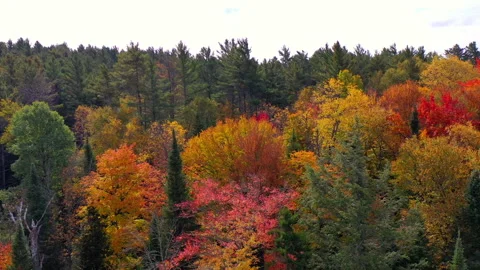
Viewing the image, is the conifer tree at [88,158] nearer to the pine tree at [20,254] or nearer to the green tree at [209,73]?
the pine tree at [20,254]

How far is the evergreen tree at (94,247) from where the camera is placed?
25203 millimetres

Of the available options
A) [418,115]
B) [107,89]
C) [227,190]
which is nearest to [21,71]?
[107,89]

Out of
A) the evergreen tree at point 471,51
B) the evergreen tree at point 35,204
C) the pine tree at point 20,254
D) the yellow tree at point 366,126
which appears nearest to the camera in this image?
the pine tree at point 20,254

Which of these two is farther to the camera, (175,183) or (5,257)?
(5,257)

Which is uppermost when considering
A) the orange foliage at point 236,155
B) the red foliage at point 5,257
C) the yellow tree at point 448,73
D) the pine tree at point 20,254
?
the yellow tree at point 448,73

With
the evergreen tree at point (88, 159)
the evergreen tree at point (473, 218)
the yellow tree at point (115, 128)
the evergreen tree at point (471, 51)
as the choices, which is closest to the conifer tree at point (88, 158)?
the evergreen tree at point (88, 159)

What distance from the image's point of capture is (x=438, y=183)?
84.9 ft

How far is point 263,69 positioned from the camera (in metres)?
63.6

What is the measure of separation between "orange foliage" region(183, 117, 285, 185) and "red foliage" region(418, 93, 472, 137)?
477 inches

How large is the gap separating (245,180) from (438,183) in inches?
488

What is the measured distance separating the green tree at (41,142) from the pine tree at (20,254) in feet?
57.5

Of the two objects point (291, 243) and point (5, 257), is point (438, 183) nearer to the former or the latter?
point (291, 243)

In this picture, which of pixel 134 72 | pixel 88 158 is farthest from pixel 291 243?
pixel 134 72

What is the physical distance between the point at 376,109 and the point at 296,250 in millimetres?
16457
